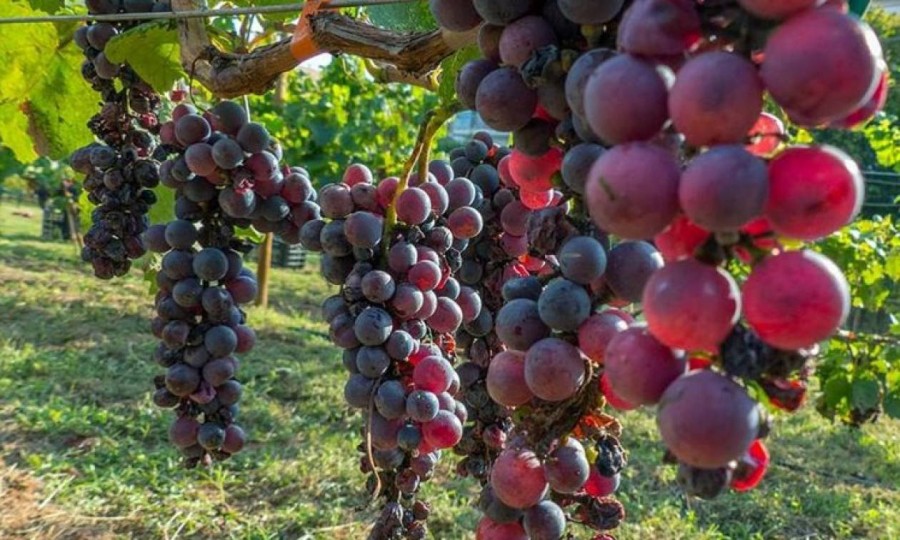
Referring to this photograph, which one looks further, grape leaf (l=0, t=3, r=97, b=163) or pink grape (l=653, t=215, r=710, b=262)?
grape leaf (l=0, t=3, r=97, b=163)

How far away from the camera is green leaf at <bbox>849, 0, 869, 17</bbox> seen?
64cm

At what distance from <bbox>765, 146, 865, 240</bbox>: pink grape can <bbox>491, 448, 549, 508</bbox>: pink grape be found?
33 centimetres

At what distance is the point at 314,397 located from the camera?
5156mm

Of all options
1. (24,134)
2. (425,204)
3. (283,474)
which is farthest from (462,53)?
(283,474)

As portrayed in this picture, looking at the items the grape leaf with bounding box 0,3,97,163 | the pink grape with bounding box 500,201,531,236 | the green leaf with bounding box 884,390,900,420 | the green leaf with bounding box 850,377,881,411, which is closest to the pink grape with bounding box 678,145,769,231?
the pink grape with bounding box 500,201,531,236

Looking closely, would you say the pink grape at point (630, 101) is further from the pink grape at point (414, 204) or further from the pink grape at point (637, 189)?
the pink grape at point (414, 204)

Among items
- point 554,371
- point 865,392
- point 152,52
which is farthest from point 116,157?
point 865,392

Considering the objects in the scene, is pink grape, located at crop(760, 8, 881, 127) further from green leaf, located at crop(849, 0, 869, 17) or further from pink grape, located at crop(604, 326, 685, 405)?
green leaf, located at crop(849, 0, 869, 17)

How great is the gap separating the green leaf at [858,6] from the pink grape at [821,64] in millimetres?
305

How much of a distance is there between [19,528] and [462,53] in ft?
8.98

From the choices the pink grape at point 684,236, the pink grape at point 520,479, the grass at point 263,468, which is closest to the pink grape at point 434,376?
the pink grape at point 520,479

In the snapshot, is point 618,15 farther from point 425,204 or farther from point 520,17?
point 425,204

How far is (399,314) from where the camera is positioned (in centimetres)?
119

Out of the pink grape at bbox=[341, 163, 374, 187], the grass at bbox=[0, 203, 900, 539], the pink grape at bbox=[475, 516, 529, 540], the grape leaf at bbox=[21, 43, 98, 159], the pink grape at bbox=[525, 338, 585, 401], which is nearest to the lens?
the pink grape at bbox=[525, 338, 585, 401]
